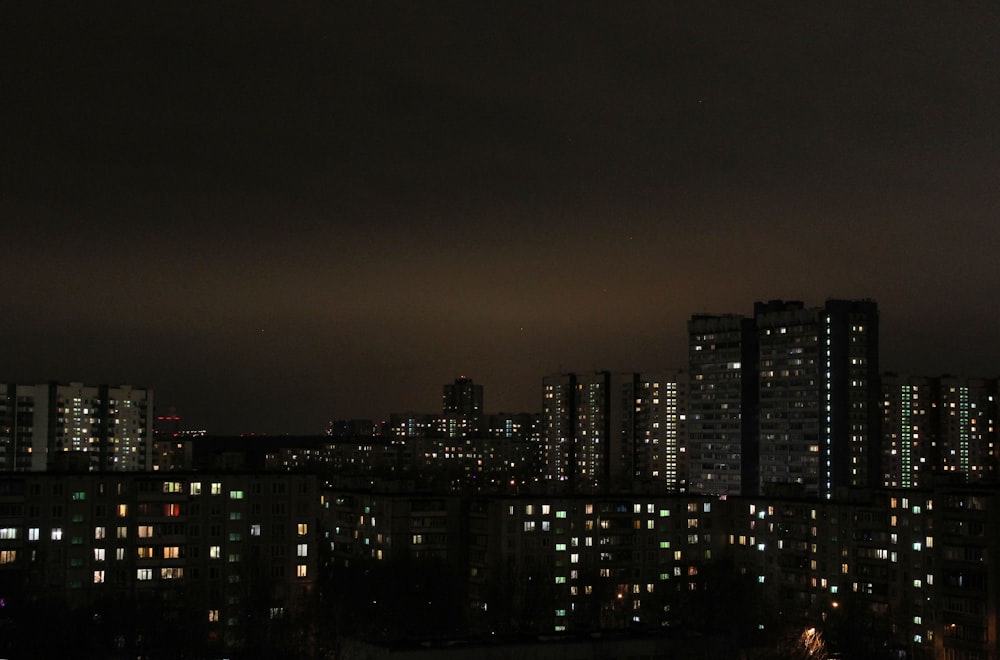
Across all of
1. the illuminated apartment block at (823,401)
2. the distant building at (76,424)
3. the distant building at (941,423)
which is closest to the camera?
the illuminated apartment block at (823,401)

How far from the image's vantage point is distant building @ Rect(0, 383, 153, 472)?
65375mm

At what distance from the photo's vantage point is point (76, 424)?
225 feet

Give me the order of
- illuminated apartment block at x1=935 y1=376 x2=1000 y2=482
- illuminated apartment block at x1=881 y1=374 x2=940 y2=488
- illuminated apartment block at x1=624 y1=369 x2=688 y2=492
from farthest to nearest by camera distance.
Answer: illuminated apartment block at x1=624 y1=369 x2=688 y2=492
illuminated apartment block at x1=935 y1=376 x2=1000 y2=482
illuminated apartment block at x1=881 y1=374 x2=940 y2=488

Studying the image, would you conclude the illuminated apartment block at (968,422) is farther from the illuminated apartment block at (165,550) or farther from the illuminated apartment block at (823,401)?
the illuminated apartment block at (165,550)

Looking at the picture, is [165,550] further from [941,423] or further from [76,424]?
[941,423]

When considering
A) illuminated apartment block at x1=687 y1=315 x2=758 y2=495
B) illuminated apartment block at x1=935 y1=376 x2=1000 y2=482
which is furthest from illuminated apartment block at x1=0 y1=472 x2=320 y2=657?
illuminated apartment block at x1=935 y1=376 x2=1000 y2=482

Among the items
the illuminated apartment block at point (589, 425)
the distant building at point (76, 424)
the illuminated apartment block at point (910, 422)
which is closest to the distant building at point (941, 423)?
the illuminated apartment block at point (910, 422)

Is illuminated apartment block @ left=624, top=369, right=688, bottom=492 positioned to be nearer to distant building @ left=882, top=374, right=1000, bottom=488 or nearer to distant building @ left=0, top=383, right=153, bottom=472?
distant building @ left=882, top=374, right=1000, bottom=488

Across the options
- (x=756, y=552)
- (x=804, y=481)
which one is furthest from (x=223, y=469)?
(x=804, y=481)

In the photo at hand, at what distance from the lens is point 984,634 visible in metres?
27.0

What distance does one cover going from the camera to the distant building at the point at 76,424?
214 feet

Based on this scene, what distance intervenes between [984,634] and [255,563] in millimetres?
15735

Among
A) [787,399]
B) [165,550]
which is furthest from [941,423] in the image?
[165,550]

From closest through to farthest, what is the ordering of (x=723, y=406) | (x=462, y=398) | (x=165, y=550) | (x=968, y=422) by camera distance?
(x=165, y=550) < (x=723, y=406) < (x=968, y=422) < (x=462, y=398)
